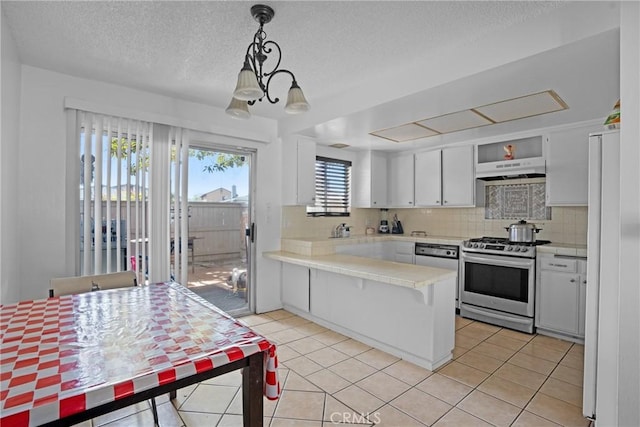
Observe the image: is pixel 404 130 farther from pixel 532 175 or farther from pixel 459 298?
pixel 459 298

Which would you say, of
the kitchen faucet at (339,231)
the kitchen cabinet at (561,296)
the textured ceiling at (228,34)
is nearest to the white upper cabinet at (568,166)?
the kitchen cabinet at (561,296)

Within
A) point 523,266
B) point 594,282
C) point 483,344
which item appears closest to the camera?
point 594,282

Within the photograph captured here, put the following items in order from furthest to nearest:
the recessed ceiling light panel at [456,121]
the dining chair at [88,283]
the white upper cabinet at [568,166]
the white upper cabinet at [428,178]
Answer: the white upper cabinet at [428,178], the white upper cabinet at [568,166], the recessed ceiling light panel at [456,121], the dining chair at [88,283]

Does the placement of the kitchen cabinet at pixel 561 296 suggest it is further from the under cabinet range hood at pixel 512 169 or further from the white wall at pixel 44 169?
the white wall at pixel 44 169

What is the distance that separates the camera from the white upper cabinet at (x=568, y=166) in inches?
134

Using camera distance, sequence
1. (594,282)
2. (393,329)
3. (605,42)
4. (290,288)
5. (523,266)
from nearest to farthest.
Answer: (605,42) < (594,282) < (393,329) < (523,266) < (290,288)

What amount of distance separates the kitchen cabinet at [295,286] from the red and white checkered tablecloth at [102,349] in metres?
2.08

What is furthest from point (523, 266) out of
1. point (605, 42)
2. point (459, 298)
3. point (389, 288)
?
point (605, 42)

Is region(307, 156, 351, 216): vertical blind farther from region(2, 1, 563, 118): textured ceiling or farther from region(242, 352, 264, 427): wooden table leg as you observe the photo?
region(242, 352, 264, 427): wooden table leg

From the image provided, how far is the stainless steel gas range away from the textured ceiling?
7.78 feet

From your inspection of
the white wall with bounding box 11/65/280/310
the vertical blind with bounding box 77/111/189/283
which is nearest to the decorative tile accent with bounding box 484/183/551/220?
the vertical blind with bounding box 77/111/189/283

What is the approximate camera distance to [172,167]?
333 centimetres

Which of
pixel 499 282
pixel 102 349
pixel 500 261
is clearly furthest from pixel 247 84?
pixel 499 282

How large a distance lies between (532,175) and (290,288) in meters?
3.18
